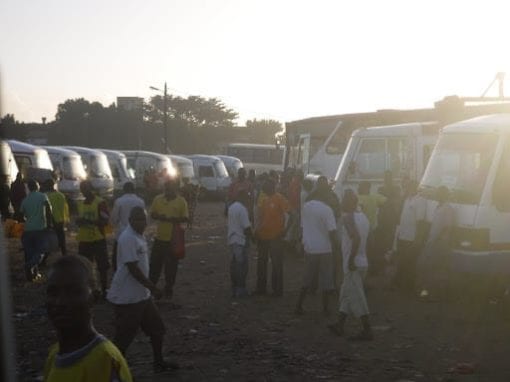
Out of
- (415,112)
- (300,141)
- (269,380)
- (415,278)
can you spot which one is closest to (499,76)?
(415,112)

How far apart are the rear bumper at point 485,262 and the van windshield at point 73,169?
22706 millimetres

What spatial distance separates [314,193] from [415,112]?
28.0 ft

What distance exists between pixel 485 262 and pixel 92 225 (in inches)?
216

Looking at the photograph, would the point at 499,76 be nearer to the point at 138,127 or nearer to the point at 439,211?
the point at 439,211

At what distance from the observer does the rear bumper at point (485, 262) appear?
11.7 m

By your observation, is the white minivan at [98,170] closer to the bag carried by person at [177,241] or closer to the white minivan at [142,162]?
the white minivan at [142,162]

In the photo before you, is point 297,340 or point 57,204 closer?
point 297,340

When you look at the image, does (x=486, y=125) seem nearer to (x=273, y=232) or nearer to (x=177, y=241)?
(x=273, y=232)

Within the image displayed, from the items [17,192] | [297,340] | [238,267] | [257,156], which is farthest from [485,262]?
[257,156]

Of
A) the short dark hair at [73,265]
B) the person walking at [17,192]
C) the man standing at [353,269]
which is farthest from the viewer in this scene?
the person walking at [17,192]

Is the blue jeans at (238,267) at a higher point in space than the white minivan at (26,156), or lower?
lower

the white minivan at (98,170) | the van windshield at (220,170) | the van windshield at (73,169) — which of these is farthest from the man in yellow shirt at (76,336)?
the van windshield at (220,170)

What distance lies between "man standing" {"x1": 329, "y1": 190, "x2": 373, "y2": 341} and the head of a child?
7.04 meters

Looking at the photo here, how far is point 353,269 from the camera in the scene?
34.1ft
